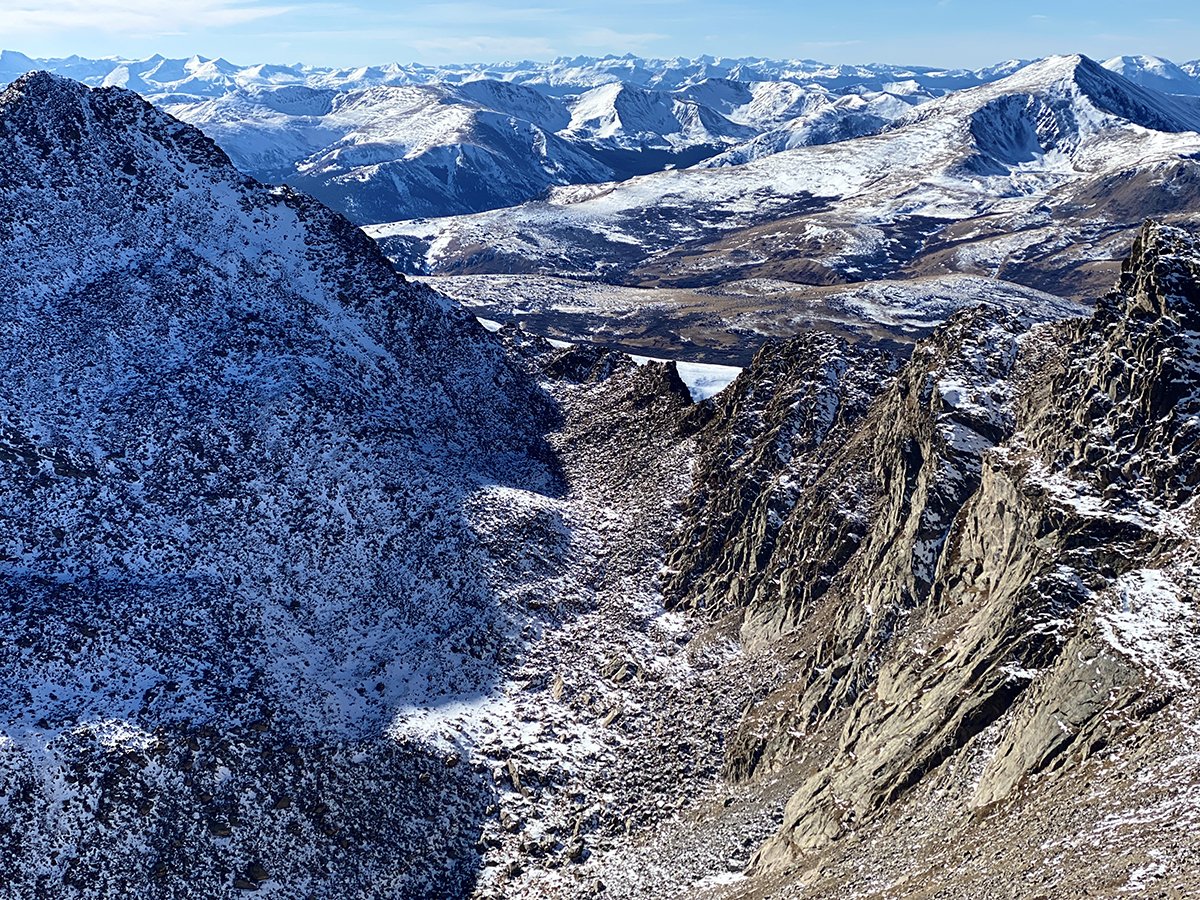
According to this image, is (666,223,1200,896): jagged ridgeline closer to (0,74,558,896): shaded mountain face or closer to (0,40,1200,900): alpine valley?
(0,40,1200,900): alpine valley

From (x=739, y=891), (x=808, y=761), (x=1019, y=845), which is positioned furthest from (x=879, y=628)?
(x=1019, y=845)

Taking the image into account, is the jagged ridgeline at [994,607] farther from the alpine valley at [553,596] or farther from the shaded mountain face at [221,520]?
the shaded mountain face at [221,520]

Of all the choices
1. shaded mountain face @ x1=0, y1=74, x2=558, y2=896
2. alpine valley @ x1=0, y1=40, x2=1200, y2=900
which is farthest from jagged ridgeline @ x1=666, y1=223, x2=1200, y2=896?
shaded mountain face @ x1=0, y1=74, x2=558, y2=896

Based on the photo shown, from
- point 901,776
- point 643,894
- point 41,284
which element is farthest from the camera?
point 41,284

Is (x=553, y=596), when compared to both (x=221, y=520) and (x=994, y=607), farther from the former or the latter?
(x=994, y=607)

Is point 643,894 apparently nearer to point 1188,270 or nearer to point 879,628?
point 879,628

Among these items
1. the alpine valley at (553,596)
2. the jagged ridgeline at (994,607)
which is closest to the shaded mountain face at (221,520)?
the alpine valley at (553,596)

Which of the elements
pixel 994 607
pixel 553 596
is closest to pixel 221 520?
pixel 553 596
